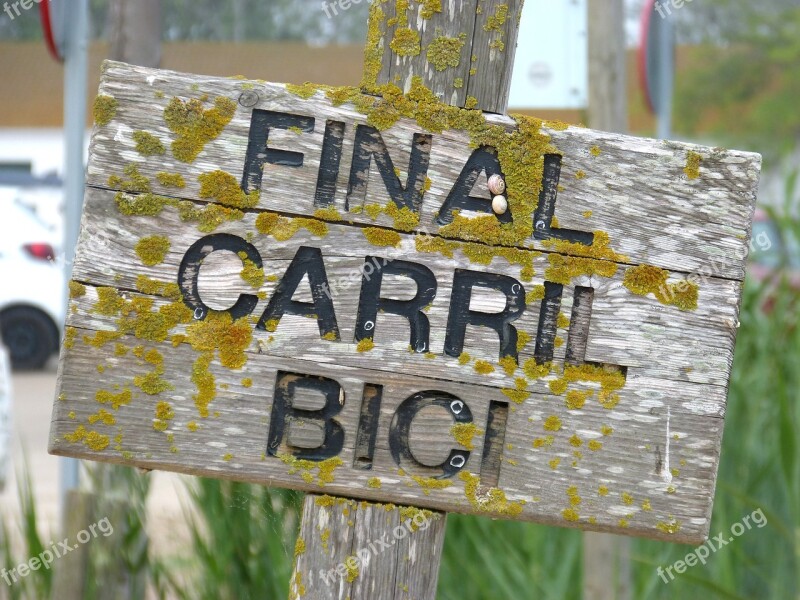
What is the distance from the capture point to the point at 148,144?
3.76 feet

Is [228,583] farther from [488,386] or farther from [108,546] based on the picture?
[488,386]

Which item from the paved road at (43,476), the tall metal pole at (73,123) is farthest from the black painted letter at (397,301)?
the paved road at (43,476)

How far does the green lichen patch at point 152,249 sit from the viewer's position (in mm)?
1141

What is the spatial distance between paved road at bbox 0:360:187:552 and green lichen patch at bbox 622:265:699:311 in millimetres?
1810

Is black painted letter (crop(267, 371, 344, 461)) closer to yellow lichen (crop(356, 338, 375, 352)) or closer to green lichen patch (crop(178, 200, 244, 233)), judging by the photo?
yellow lichen (crop(356, 338, 375, 352))

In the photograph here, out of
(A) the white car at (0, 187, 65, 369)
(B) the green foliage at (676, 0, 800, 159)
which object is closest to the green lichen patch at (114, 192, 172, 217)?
(A) the white car at (0, 187, 65, 369)

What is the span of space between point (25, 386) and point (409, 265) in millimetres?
8862

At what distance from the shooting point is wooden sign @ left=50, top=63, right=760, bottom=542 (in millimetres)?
1140

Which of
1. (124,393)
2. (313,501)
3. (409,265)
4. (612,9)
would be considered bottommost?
(313,501)

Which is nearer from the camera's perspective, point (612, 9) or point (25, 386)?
point (612, 9)

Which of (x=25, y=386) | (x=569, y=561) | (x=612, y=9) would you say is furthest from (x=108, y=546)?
(x=25, y=386)

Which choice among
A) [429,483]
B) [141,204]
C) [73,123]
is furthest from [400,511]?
[73,123]

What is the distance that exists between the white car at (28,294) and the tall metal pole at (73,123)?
6349mm

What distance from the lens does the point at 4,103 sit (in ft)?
51.1
